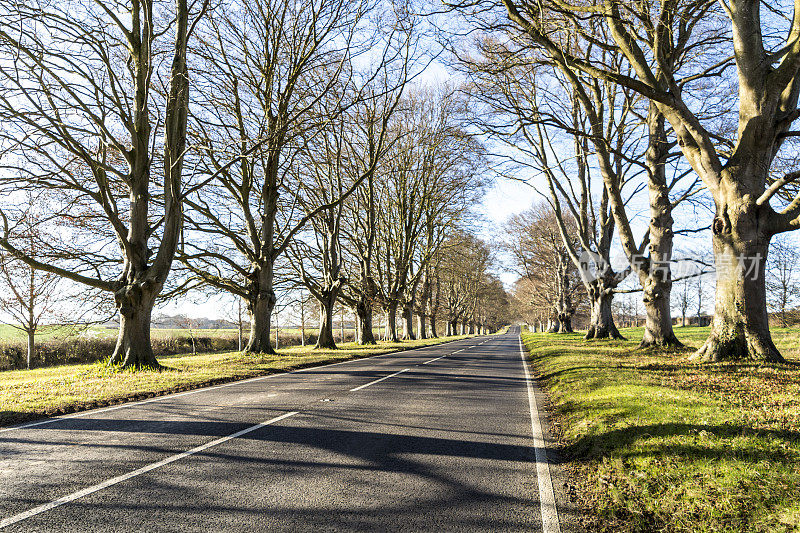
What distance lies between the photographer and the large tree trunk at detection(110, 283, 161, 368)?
41.3 ft

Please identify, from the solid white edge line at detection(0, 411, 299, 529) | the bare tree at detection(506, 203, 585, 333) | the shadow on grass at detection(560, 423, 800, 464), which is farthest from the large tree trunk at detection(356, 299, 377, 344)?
the shadow on grass at detection(560, 423, 800, 464)

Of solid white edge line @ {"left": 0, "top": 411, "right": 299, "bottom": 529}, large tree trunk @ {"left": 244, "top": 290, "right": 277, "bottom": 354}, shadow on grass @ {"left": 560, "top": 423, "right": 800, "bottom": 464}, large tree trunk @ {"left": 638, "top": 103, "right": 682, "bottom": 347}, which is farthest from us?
large tree trunk @ {"left": 244, "top": 290, "right": 277, "bottom": 354}

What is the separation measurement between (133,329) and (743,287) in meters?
15.5

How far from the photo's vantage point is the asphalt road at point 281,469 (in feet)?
10.5

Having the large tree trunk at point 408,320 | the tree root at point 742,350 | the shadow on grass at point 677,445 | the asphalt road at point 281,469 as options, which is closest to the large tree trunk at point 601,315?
the tree root at point 742,350

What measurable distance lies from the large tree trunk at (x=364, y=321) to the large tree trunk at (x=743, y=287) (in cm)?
2279

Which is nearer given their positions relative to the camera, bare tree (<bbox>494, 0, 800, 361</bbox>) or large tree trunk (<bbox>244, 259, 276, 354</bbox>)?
bare tree (<bbox>494, 0, 800, 361</bbox>)

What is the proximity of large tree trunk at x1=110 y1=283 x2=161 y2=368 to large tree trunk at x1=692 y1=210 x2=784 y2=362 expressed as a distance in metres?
14.6

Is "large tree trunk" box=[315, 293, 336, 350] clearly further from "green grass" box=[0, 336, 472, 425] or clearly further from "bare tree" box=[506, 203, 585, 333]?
"bare tree" box=[506, 203, 585, 333]

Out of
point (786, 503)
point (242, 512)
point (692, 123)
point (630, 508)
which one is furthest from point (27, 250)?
point (692, 123)

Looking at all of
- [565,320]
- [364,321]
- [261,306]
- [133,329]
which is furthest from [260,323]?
[565,320]

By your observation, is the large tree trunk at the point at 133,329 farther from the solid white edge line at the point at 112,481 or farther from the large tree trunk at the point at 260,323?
the solid white edge line at the point at 112,481

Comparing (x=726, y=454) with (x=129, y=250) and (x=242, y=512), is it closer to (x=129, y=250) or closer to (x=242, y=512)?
(x=242, y=512)

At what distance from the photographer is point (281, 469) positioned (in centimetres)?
422
